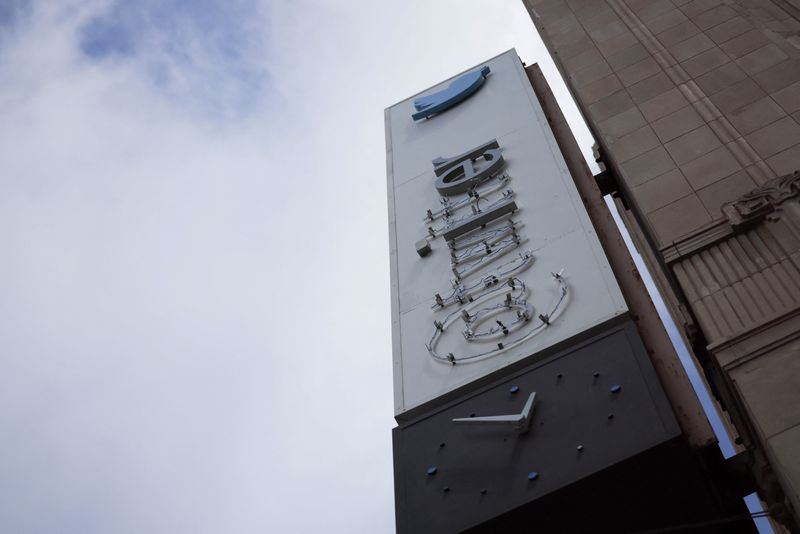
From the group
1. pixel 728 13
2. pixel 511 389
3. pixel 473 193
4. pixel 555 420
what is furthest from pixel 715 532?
pixel 728 13

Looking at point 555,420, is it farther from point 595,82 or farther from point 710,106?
point 595,82

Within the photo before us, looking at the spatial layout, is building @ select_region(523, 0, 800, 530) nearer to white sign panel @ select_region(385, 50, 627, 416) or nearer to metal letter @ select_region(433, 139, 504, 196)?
white sign panel @ select_region(385, 50, 627, 416)

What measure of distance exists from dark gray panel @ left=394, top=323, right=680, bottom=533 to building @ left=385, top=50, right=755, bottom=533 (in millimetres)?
21

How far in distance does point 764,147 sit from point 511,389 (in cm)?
546

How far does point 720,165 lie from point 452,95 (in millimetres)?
10380

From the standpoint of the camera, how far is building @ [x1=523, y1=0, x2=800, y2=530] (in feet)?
33.4

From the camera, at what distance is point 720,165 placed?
13094mm

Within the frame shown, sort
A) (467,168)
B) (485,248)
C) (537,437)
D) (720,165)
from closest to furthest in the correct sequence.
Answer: (537,437) < (720,165) < (485,248) < (467,168)

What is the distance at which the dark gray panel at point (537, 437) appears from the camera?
439 inches

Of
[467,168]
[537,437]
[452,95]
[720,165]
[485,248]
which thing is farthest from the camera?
[452,95]

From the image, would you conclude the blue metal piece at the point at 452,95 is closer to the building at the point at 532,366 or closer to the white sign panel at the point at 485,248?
the white sign panel at the point at 485,248

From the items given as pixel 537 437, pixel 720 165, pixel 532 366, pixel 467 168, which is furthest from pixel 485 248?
pixel 537 437

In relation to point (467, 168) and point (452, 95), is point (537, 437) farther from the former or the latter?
point (452, 95)

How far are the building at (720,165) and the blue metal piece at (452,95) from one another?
10.9ft
